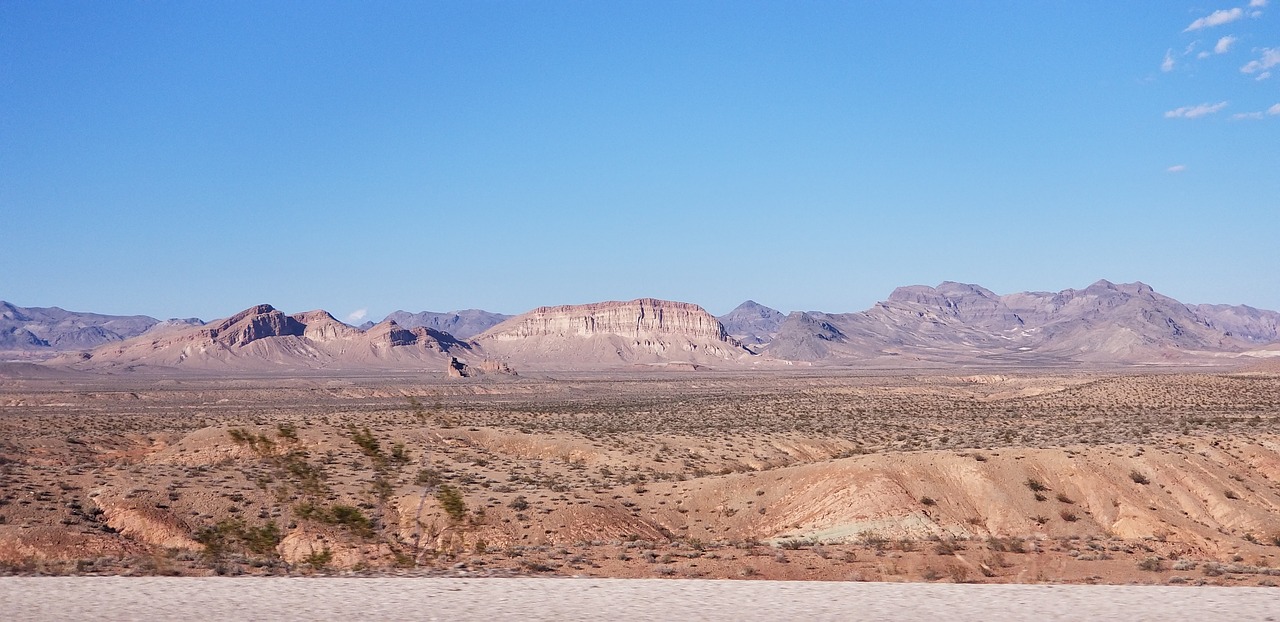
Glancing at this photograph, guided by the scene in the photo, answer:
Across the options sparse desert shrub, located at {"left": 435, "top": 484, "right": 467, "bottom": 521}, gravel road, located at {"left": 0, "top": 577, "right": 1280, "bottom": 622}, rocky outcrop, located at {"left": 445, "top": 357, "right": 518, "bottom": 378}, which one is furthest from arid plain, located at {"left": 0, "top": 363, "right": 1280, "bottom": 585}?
rocky outcrop, located at {"left": 445, "top": 357, "right": 518, "bottom": 378}

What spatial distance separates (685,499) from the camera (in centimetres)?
2800

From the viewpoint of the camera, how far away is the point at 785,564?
1697cm

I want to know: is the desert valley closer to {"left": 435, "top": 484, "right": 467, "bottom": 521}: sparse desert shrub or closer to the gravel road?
{"left": 435, "top": 484, "right": 467, "bottom": 521}: sparse desert shrub

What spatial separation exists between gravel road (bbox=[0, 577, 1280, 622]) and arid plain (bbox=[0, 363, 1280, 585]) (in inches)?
100

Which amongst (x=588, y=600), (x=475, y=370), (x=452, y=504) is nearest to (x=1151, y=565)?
(x=588, y=600)

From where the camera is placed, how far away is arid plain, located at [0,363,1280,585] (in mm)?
16703

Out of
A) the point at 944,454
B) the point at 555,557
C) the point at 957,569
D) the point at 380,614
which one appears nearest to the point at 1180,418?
the point at 944,454

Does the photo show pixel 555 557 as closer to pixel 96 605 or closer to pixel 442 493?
pixel 442 493

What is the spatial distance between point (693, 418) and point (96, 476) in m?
37.9

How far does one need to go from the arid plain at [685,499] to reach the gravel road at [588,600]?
2547 mm

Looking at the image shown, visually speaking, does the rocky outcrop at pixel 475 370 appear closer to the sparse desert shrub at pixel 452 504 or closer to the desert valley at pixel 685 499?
the desert valley at pixel 685 499

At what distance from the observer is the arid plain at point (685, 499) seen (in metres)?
16.7

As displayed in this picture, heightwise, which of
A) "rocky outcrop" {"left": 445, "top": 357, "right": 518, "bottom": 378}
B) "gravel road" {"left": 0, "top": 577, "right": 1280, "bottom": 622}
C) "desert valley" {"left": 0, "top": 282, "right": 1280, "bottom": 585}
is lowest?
"desert valley" {"left": 0, "top": 282, "right": 1280, "bottom": 585}

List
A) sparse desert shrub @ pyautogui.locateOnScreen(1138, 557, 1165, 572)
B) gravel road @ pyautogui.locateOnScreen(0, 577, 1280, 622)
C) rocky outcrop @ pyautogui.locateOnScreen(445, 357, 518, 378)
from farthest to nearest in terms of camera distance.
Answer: rocky outcrop @ pyautogui.locateOnScreen(445, 357, 518, 378) < sparse desert shrub @ pyautogui.locateOnScreen(1138, 557, 1165, 572) < gravel road @ pyautogui.locateOnScreen(0, 577, 1280, 622)
